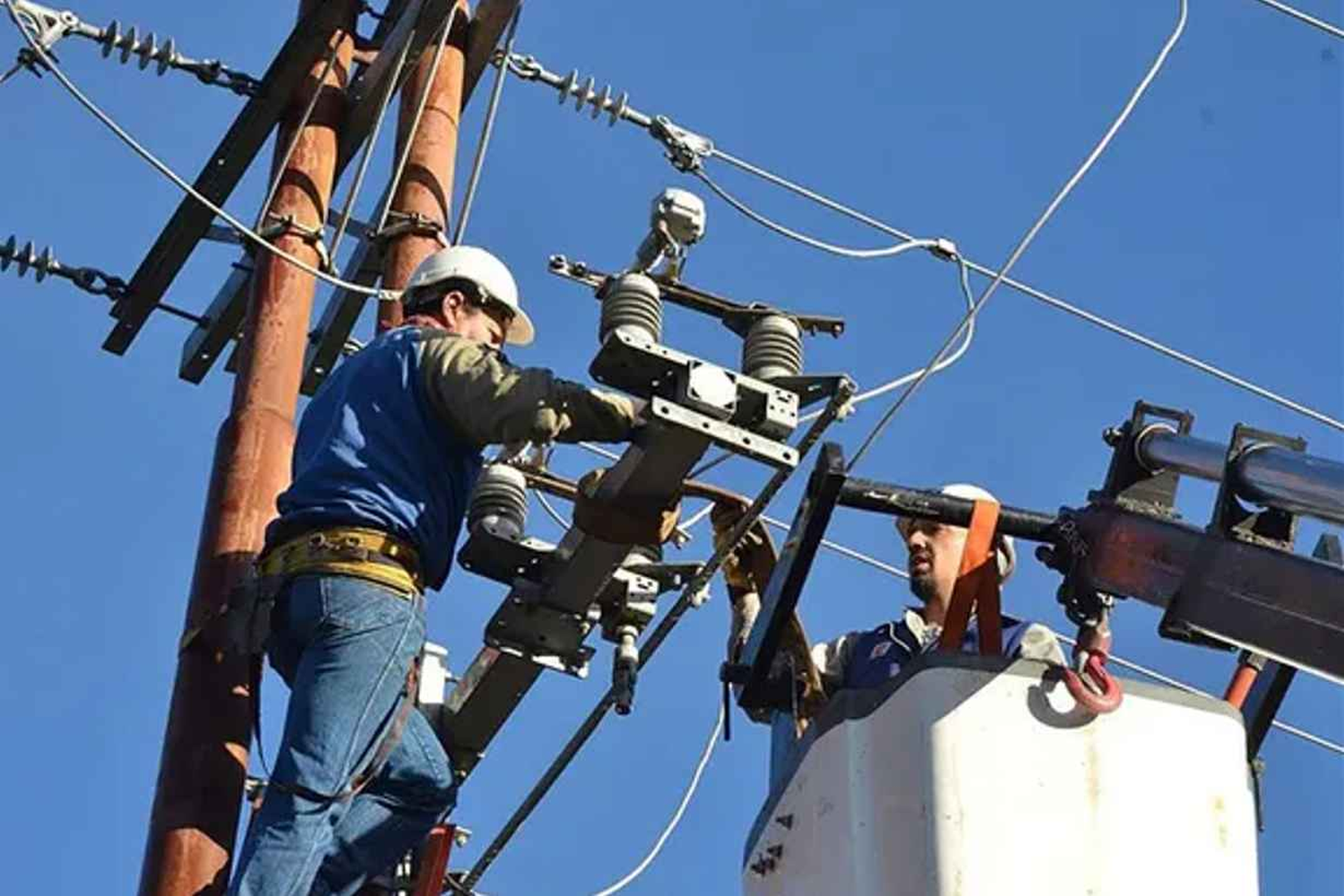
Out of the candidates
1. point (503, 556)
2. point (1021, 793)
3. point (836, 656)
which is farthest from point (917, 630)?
point (1021, 793)

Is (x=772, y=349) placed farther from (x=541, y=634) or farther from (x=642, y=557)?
(x=541, y=634)

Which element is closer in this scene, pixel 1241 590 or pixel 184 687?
pixel 1241 590

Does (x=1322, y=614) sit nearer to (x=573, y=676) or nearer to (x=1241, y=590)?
(x=1241, y=590)

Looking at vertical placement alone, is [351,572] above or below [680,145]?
below

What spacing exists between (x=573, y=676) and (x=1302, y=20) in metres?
4.63

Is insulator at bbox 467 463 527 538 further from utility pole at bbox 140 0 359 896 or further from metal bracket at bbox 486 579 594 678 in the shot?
utility pole at bbox 140 0 359 896

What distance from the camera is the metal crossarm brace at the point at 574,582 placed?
5445 millimetres

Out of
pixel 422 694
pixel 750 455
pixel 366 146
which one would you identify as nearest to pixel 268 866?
pixel 750 455

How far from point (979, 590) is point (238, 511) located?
2.10 m

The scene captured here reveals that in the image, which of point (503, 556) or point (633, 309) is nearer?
point (633, 309)

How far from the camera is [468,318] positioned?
5914 mm

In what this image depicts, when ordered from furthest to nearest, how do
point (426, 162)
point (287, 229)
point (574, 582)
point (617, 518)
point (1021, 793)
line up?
point (426, 162)
point (287, 229)
point (574, 582)
point (617, 518)
point (1021, 793)

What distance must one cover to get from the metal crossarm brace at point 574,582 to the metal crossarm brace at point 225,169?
172 cm

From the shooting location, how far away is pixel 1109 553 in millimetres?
5180
